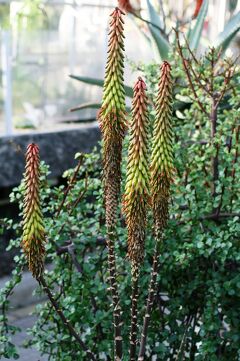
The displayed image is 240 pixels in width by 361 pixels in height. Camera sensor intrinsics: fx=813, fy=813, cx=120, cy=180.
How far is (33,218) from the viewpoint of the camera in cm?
219

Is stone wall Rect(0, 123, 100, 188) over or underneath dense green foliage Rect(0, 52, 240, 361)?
over

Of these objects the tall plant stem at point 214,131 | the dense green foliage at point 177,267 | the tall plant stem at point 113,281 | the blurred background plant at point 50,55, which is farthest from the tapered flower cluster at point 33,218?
the blurred background plant at point 50,55

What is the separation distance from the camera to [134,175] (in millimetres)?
2123

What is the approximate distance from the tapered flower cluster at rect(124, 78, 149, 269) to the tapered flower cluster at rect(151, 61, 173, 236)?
1.4 inches

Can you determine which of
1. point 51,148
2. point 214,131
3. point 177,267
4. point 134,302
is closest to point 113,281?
point 134,302

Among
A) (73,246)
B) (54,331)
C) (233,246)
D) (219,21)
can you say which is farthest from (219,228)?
(219,21)

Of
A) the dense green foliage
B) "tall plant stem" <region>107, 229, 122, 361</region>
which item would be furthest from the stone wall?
"tall plant stem" <region>107, 229, 122, 361</region>

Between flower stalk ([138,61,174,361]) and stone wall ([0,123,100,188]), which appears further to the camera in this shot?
stone wall ([0,123,100,188])

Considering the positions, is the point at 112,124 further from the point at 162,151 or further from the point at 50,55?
the point at 50,55

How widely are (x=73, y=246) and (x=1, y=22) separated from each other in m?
3.04

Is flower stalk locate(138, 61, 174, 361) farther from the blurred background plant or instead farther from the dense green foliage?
the blurred background plant

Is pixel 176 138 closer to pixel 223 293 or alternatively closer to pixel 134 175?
pixel 223 293

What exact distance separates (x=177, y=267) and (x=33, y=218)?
3.16 feet

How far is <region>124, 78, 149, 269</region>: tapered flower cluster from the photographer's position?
82.5 inches
